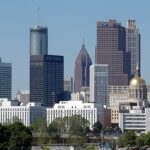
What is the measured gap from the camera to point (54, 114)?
6836 inches

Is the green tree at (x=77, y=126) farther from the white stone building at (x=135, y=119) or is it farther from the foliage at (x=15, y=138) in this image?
the foliage at (x=15, y=138)

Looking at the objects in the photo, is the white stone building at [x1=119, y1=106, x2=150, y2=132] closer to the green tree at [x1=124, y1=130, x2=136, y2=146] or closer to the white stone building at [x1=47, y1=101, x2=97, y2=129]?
the white stone building at [x1=47, y1=101, x2=97, y2=129]

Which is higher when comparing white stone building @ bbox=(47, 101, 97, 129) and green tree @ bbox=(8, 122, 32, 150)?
white stone building @ bbox=(47, 101, 97, 129)

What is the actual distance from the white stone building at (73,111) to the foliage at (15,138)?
269 ft

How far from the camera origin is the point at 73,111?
171 metres

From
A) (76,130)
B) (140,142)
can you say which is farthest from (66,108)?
(140,142)

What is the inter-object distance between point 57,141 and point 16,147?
36.0 metres

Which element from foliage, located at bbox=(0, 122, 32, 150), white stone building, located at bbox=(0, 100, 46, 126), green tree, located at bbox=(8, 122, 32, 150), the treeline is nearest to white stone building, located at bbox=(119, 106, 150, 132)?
white stone building, located at bbox=(0, 100, 46, 126)

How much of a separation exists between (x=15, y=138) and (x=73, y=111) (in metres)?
88.9

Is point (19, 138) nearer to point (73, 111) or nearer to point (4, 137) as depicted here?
point (4, 137)

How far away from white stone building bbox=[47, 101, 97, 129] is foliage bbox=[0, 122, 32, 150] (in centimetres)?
8199

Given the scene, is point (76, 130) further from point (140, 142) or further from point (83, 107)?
point (83, 107)

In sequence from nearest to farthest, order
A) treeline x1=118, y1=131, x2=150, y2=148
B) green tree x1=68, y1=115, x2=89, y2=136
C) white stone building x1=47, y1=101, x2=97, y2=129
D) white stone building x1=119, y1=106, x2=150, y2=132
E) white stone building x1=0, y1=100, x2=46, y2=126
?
treeline x1=118, y1=131, x2=150, y2=148, green tree x1=68, y1=115, x2=89, y2=136, white stone building x1=119, y1=106, x2=150, y2=132, white stone building x1=47, y1=101, x2=97, y2=129, white stone building x1=0, y1=100, x2=46, y2=126

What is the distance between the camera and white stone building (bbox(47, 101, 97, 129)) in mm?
170000
